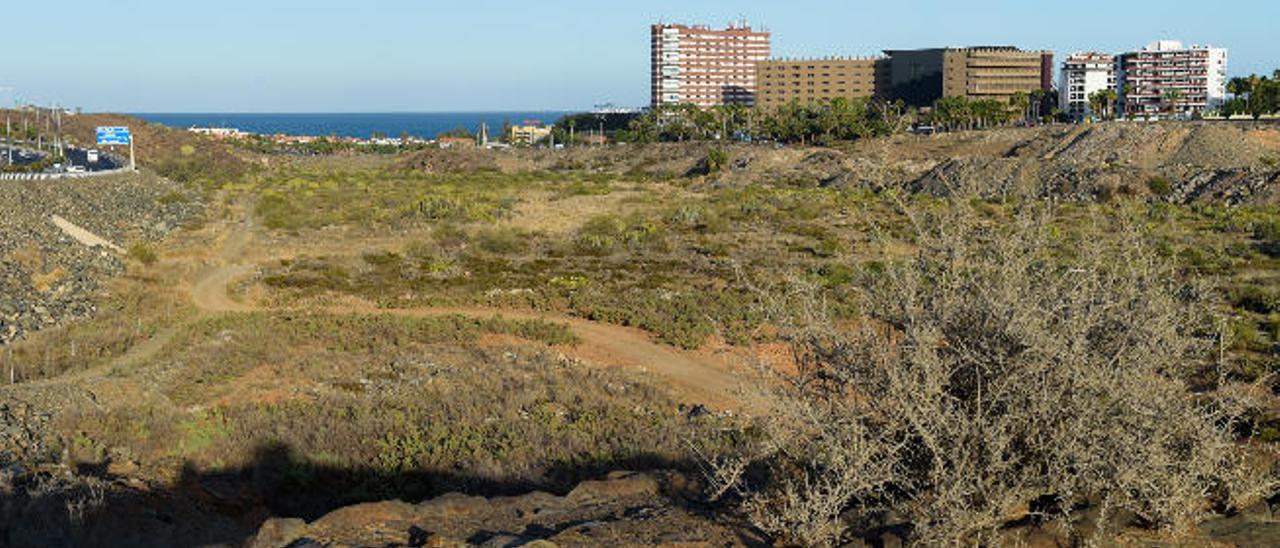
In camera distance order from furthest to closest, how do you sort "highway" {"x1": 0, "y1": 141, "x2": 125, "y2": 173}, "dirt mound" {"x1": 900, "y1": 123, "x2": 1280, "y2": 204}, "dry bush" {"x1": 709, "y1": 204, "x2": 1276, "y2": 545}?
"highway" {"x1": 0, "y1": 141, "x2": 125, "y2": 173}
"dirt mound" {"x1": 900, "y1": 123, "x2": 1280, "y2": 204}
"dry bush" {"x1": 709, "y1": 204, "x2": 1276, "y2": 545}

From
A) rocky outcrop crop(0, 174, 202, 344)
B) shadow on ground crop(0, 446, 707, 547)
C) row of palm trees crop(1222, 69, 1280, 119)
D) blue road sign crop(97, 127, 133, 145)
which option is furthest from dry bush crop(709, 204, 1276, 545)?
row of palm trees crop(1222, 69, 1280, 119)

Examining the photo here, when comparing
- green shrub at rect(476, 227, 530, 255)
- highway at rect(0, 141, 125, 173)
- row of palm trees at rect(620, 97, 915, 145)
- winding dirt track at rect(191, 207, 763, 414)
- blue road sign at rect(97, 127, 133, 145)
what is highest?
row of palm trees at rect(620, 97, 915, 145)

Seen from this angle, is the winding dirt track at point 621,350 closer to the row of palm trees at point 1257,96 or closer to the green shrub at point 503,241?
the green shrub at point 503,241

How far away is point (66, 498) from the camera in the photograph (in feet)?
44.0

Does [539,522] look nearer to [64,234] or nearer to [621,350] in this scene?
[621,350]

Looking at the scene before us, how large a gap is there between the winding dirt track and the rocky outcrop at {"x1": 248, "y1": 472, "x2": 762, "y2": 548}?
5148 mm

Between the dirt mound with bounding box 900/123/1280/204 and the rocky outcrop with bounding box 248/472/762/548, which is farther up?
the dirt mound with bounding box 900/123/1280/204

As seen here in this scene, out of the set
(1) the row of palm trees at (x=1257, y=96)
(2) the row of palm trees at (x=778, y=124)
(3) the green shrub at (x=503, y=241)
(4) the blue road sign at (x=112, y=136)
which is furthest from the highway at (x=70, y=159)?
(1) the row of palm trees at (x=1257, y=96)

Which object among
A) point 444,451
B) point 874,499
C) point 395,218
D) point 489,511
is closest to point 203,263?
point 395,218

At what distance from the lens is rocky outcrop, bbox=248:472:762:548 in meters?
10.2

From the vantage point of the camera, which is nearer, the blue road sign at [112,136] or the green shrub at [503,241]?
the green shrub at [503,241]

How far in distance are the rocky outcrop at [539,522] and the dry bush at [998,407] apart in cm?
106

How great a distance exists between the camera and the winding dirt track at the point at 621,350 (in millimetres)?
22234

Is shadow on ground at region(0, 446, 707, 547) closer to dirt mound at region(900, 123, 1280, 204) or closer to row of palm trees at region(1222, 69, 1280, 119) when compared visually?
dirt mound at region(900, 123, 1280, 204)
